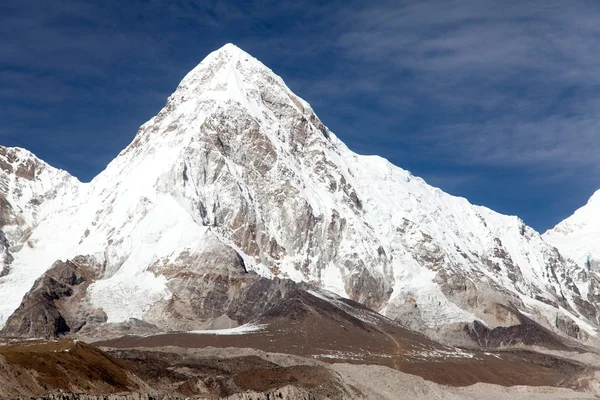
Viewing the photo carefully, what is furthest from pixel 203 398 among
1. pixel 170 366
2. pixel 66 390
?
pixel 170 366

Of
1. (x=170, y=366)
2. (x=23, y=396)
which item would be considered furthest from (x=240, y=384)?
(x=23, y=396)

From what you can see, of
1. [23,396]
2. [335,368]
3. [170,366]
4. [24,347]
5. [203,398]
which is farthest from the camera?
[335,368]

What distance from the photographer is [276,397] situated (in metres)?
152

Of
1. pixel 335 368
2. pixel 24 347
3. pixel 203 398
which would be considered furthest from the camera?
pixel 335 368

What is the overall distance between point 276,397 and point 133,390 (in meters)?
18.7

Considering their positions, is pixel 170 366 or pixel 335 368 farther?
pixel 335 368

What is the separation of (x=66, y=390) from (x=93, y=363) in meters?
16.0

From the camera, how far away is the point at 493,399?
19400cm

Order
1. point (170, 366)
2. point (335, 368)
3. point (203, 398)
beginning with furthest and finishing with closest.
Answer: point (335, 368) < point (170, 366) < point (203, 398)

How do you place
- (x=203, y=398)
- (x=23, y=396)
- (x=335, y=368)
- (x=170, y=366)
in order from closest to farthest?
(x=23, y=396), (x=203, y=398), (x=170, y=366), (x=335, y=368)

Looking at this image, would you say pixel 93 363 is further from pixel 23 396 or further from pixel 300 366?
pixel 300 366

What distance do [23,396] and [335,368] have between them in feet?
243

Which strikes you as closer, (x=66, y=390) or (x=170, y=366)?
(x=66, y=390)

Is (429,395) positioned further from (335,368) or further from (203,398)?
(203,398)
